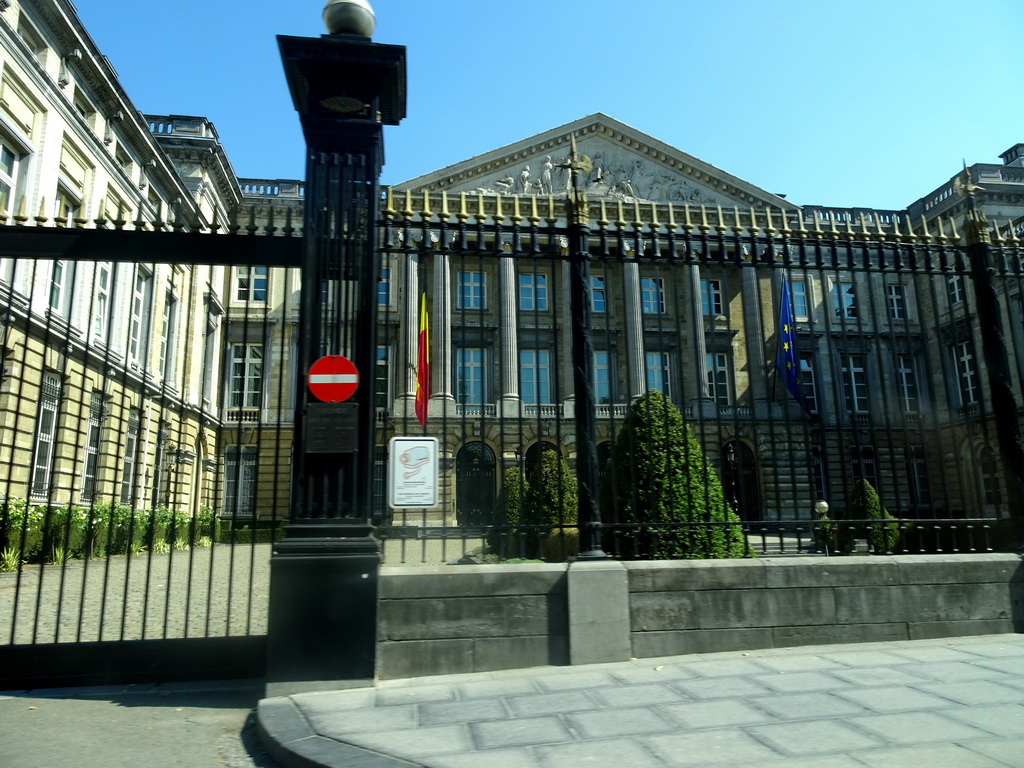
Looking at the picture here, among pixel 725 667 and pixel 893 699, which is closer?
pixel 893 699

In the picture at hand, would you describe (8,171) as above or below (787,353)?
above

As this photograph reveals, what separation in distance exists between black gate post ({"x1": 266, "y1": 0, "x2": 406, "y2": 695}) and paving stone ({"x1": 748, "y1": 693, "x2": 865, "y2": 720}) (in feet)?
8.40

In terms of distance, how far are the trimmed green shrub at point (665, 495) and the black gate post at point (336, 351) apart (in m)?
2.18

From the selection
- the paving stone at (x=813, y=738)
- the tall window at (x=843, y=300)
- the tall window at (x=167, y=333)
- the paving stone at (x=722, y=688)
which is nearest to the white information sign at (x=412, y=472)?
the paving stone at (x=722, y=688)

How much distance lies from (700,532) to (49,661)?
5.22 meters

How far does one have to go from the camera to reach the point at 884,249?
22.4 ft

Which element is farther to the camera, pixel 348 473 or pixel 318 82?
pixel 318 82

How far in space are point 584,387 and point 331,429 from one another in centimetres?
207

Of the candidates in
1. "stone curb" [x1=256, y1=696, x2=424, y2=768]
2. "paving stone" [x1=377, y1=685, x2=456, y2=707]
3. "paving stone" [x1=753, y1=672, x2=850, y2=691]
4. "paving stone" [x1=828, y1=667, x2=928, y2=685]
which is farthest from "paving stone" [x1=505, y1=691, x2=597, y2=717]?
"paving stone" [x1=828, y1=667, x2=928, y2=685]

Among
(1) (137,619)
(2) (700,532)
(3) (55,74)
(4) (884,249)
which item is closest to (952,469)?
(4) (884,249)

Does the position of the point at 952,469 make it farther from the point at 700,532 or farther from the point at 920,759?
the point at 920,759

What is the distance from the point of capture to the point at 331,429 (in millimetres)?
5133

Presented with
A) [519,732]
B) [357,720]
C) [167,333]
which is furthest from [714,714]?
[167,333]

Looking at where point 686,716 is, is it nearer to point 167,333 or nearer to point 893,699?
point 893,699
